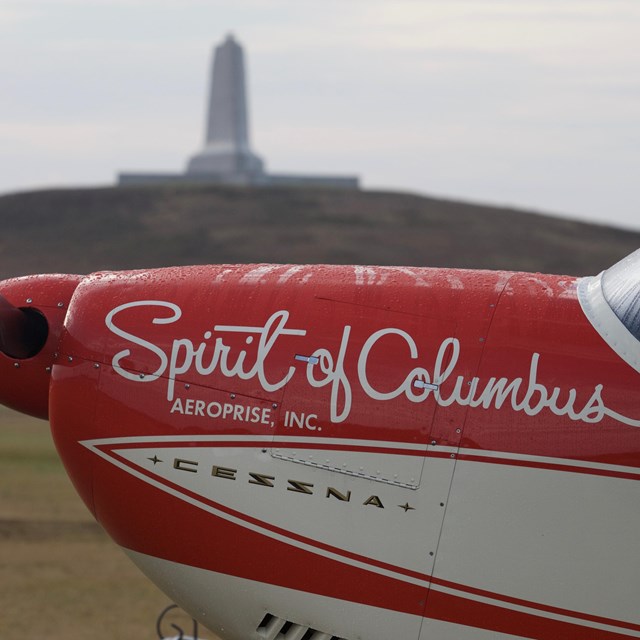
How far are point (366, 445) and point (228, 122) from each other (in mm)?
78691

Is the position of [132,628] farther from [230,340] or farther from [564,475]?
A: [564,475]

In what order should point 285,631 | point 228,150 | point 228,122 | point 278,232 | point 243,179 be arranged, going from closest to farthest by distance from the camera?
point 285,631
point 278,232
point 228,122
point 243,179
point 228,150

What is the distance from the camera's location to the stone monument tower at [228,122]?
3221 inches

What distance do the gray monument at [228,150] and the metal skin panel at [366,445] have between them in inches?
2949

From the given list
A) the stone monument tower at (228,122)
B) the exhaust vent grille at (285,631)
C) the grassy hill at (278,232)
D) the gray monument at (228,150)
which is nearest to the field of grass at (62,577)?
the exhaust vent grille at (285,631)

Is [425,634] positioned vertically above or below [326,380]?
below

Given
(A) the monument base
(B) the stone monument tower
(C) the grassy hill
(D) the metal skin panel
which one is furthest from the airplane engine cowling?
(B) the stone monument tower

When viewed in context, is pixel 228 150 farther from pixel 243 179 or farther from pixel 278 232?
pixel 278 232

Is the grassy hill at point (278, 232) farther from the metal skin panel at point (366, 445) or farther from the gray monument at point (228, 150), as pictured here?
the metal skin panel at point (366, 445)

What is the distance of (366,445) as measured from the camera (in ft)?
16.9

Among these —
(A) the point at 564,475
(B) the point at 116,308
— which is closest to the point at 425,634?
(A) the point at 564,475

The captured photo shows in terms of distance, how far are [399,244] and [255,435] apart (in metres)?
61.4

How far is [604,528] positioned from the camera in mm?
4859

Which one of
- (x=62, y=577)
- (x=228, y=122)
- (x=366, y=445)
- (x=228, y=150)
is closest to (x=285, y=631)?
(x=366, y=445)
